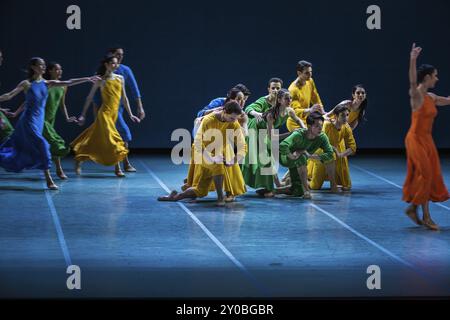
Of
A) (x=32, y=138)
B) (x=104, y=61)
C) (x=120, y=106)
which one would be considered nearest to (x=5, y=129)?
(x=120, y=106)

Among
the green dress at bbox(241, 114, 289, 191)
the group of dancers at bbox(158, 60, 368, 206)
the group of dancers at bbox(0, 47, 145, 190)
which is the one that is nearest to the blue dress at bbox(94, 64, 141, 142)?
the group of dancers at bbox(0, 47, 145, 190)

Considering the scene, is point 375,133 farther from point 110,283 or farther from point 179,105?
point 110,283

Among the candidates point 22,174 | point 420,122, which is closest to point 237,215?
point 420,122

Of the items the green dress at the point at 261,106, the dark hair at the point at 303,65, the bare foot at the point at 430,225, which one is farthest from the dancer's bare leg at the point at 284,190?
the bare foot at the point at 430,225

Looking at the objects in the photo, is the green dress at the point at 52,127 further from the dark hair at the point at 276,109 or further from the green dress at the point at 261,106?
the dark hair at the point at 276,109

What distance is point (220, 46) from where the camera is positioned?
14234mm

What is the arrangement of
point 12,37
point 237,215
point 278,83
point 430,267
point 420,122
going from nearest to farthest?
point 430,267 → point 420,122 → point 237,215 → point 278,83 → point 12,37

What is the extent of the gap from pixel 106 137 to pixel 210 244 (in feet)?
12.8

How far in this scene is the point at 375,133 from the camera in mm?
14602

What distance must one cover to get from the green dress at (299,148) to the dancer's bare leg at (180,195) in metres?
0.95

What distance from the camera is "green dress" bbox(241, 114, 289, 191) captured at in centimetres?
1046

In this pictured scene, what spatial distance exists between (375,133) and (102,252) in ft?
24.3

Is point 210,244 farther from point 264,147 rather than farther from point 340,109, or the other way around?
point 340,109

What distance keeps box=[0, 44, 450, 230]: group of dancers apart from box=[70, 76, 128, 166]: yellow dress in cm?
1
